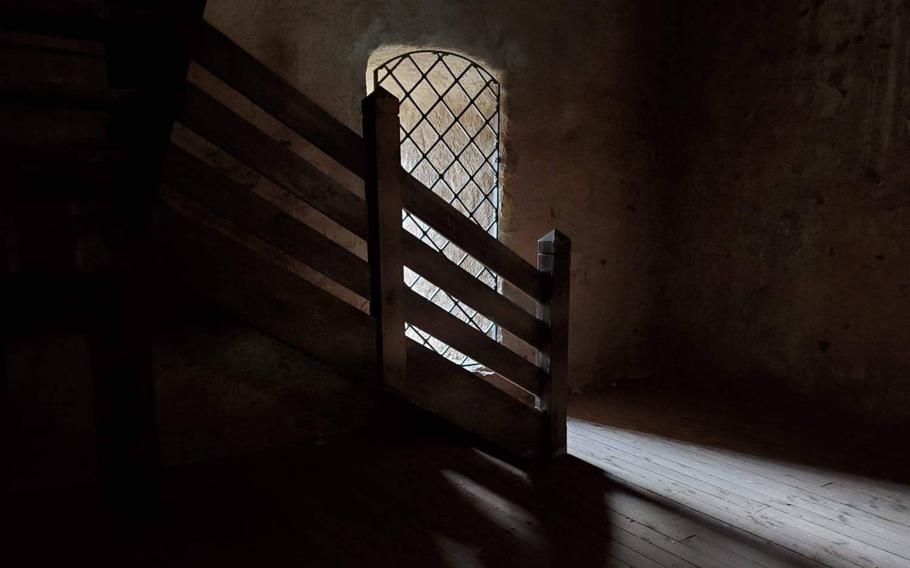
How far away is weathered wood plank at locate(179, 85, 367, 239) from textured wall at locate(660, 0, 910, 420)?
289cm

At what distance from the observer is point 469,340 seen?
8.89ft

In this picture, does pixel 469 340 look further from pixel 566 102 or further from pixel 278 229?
pixel 566 102

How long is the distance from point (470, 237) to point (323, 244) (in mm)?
646

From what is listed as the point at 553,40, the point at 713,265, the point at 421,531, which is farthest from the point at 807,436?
the point at 553,40

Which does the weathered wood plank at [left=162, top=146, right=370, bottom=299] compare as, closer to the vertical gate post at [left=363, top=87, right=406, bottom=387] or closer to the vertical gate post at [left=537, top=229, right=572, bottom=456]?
the vertical gate post at [left=363, top=87, right=406, bottom=387]

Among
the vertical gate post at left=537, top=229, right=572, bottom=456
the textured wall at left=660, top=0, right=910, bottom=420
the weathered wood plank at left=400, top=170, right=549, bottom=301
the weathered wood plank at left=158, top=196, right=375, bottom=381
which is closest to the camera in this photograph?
the weathered wood plank at left=158, top=196, right=375, bottom=381

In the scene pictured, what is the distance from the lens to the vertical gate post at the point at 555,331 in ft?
9.77

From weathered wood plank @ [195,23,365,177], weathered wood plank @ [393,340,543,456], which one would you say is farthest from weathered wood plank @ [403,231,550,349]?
weathered wood plank @ [195,23,365,177]

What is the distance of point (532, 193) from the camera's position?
407 cm

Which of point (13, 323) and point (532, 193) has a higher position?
point (532, 193)

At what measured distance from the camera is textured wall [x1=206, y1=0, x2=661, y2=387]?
3.30 metres

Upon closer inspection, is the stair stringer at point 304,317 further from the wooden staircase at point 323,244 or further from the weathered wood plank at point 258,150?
the weathered wood plank at point 258,150

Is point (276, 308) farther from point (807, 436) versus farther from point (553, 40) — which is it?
point (807, 436)

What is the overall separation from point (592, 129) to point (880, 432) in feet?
7.98
